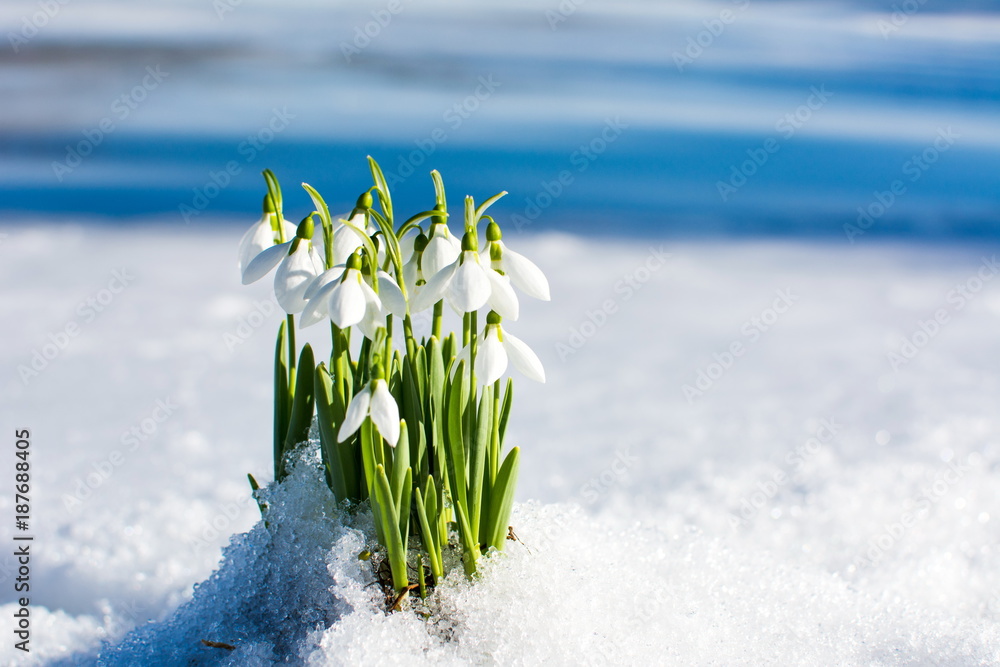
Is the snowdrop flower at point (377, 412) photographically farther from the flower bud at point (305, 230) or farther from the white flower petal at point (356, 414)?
the flower bud at point (305, 230)

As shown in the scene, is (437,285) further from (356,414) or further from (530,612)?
(530,612)

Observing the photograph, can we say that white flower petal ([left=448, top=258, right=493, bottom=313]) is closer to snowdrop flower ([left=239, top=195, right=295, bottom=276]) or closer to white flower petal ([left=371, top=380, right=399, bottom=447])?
white flower petal ([left=371, top=380, right=399, bottom=447])

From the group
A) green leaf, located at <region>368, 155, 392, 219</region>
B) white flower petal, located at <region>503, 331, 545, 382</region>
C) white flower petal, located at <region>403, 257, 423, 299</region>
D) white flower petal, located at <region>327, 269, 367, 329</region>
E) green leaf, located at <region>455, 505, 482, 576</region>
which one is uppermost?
green leaf, located at <region>368, 155, 392, 219</region>

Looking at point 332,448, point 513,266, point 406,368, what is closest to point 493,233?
point 513,266

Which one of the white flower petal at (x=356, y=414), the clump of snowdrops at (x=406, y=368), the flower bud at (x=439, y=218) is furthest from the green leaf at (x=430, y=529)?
the flower bud at (x=439, y=218)

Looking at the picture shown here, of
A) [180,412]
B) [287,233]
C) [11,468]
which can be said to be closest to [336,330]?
[287,233]

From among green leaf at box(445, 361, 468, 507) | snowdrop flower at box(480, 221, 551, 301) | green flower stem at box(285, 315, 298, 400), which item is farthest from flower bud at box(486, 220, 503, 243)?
green flower stem at box(285, 315, 298, 400)

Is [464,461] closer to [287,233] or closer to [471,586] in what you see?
[471,586]
